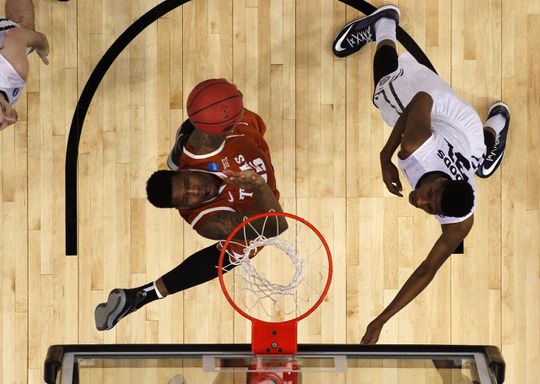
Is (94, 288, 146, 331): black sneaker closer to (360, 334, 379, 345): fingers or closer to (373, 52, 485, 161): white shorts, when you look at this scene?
(360, 334, 379, 345): fingers

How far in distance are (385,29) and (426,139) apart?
835 mm

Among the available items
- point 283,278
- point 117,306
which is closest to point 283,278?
point 283,278

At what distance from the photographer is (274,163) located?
4.32 meters

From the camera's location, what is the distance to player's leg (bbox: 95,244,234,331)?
163 inches

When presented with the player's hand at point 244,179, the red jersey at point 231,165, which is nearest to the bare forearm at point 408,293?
the red jersey at point 231,165

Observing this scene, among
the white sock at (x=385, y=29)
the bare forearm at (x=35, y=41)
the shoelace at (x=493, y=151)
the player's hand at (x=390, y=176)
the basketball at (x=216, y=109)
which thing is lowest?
the player's hand at (x=390, y=176)

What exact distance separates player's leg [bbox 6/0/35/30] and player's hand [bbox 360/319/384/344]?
235 centimetres

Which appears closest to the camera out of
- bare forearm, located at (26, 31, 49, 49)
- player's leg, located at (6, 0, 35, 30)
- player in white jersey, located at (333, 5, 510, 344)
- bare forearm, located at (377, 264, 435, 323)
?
player in white jersey, located at (333, 5, 510, 344)

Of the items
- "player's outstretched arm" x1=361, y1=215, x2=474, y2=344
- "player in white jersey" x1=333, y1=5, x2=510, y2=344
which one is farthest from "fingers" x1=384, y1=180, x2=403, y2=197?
"player's outstretched arm" x1=361, y1=215, x2=474, y2=344

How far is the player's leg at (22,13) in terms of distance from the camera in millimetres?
3883

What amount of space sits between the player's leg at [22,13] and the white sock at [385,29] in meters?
1.80

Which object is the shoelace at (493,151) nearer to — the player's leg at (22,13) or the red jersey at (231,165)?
the red jersey at (231,165)

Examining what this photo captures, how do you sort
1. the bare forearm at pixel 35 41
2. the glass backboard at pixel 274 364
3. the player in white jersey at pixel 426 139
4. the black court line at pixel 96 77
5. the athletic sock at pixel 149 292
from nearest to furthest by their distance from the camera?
the glass backboard at pixel 274 364
the player in white jersey at pixel 426 139
the bare forearm at pixel 35 41
the athletic sock at pixel 149 292
the black court line at pixel 96 77

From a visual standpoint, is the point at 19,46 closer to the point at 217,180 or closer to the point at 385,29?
the point at 217,180
